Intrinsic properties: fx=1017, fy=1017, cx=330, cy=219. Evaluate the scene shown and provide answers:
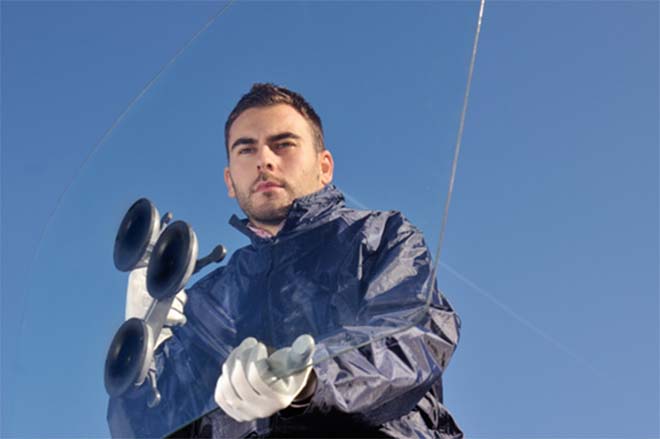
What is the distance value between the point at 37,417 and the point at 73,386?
176 millimetres

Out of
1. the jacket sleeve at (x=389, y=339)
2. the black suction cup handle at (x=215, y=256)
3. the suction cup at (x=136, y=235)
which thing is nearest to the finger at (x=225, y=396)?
the jacket sleeve at (x=389, y=339)

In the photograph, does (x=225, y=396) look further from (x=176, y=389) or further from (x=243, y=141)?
(x=243, y=141)

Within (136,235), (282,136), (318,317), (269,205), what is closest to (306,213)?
(269,205)

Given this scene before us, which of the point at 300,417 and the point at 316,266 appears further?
the point at 300,417

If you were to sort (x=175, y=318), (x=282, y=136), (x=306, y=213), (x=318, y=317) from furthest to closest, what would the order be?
(x=282, y=136)
(x=306, y=213)
(x=175, y=318)
(x=318, y=317)

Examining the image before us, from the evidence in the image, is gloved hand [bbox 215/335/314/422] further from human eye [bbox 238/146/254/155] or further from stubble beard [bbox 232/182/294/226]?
human eye [bbox 238/146/254/155]

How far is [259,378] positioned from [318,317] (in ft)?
0.59

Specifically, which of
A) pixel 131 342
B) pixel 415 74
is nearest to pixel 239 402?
pixel 131 342

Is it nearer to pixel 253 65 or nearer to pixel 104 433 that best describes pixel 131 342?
pixel 104 433

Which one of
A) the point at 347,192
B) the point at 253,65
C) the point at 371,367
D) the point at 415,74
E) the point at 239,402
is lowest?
the point at 239,402

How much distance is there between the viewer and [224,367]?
1.95 metres

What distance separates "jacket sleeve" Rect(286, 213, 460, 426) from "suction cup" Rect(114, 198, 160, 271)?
0.47m

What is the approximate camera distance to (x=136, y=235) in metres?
2.38

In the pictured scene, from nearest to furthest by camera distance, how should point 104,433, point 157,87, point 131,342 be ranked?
point 131,342, point 104,433, point 157,87
